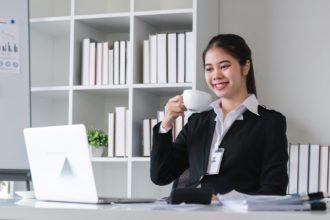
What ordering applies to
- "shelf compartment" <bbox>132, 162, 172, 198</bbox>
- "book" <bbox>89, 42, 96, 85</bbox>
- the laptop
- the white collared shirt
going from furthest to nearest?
"shelf compartment" <bbox>132, 162, 172, 198</bbox>, "book" <bbox>89, 42, 96, 85</bbox>, the white collared shirt, the laptop

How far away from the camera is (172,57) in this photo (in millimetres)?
3449

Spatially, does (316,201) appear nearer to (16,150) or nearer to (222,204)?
(222,204)

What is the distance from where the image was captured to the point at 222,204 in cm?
165

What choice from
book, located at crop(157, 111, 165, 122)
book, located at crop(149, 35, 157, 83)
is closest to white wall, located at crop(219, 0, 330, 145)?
book, located at crop(149, 35, 157, 83)

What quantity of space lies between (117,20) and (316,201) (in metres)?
2.33

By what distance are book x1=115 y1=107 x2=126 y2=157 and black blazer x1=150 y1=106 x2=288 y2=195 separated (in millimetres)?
927

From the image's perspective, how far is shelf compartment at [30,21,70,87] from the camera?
12.6ft

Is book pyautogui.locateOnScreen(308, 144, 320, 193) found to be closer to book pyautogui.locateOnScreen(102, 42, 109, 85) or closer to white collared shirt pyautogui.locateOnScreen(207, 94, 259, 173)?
white collared shirt pyautogui.locateOnScreen(207, 94, 259, 173)

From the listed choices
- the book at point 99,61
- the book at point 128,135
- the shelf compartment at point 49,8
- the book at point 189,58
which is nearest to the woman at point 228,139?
the book at point 189,58

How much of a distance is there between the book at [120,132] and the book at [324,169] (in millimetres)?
1067

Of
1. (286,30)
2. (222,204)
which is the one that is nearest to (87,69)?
(286,30)

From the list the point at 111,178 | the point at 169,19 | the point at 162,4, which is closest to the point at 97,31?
the point at 162,4

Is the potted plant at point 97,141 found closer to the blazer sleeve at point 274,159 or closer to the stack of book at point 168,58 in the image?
the stack of book at point 168,58

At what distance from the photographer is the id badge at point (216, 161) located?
239 cm
